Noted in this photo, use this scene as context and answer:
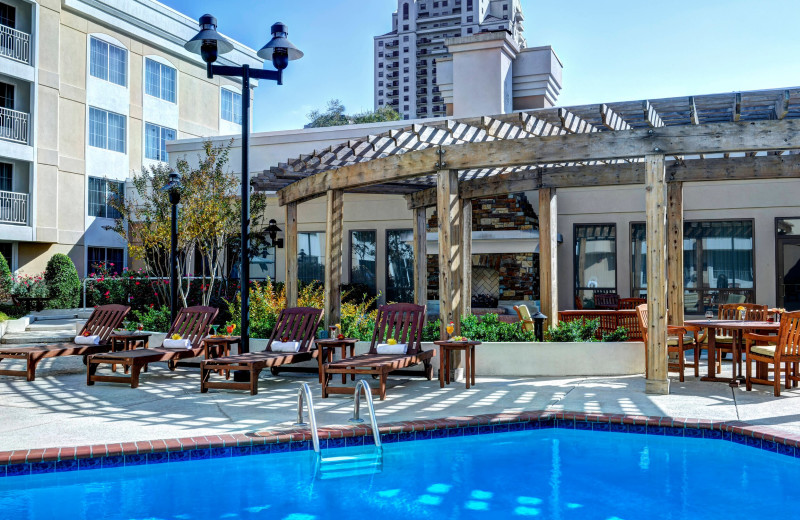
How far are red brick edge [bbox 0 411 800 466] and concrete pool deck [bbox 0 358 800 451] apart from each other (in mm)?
228

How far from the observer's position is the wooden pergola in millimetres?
8133

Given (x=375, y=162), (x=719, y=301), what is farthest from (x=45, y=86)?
(x=719, y=301)

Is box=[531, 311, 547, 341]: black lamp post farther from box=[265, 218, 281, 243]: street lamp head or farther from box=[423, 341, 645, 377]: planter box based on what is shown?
box=[265, 218, 281, 243]: street lamp head

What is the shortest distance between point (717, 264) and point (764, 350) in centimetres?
851

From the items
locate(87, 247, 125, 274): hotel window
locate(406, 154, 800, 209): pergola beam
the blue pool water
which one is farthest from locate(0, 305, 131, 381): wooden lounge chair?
locate(87, 247, 125, 274): hotel window

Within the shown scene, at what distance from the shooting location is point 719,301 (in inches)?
643

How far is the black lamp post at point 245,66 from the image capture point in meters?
9.10

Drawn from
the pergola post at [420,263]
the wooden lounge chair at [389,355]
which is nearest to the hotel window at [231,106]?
the pergola post at [420,263]

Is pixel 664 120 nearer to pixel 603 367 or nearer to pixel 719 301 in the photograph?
pixel 603 367

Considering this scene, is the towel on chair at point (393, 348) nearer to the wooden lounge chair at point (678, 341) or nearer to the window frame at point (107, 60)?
the wooden lounge chair at point (678, 341)

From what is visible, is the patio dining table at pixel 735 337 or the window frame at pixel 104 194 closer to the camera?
the patio dining table at pixel 735 337

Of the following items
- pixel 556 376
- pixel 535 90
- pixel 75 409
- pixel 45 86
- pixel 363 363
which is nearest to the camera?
pixel 75 409

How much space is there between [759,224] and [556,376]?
8.73 m

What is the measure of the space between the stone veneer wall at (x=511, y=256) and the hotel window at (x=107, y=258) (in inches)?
549
